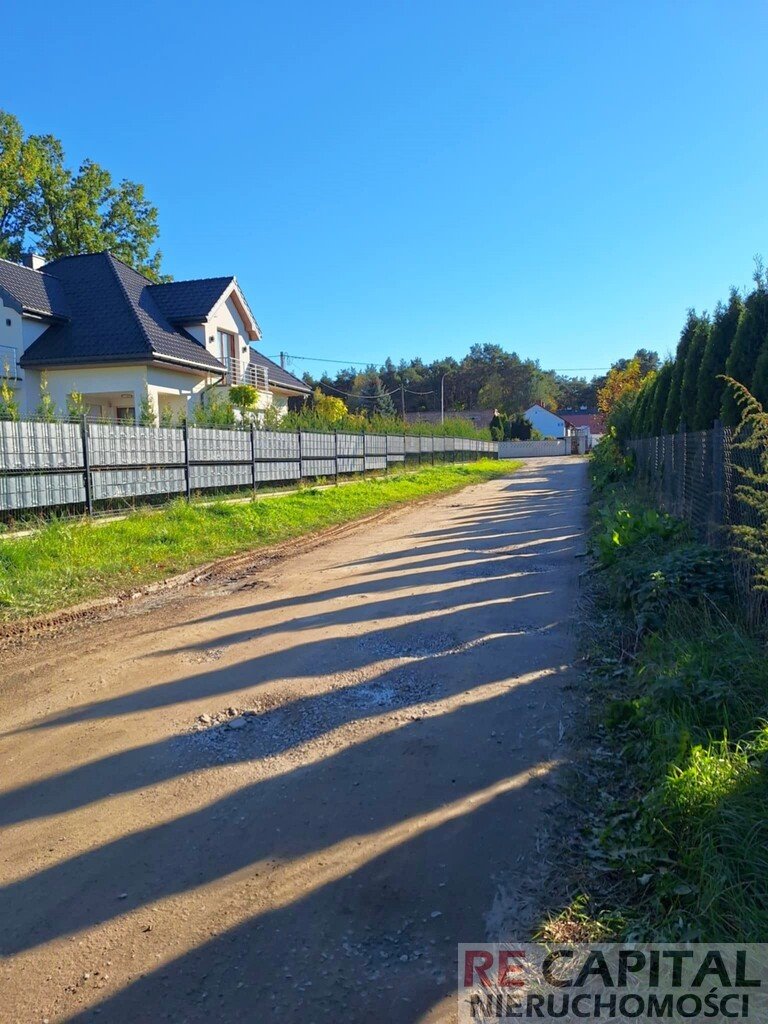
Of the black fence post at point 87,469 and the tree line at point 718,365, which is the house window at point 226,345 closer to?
the black fence post at point 87,469

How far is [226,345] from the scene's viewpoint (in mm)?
27500

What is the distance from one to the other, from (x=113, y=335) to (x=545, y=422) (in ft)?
264

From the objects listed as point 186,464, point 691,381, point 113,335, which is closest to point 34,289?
point 113,335

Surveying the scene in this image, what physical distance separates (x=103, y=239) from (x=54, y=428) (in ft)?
94.2

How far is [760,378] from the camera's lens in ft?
24.1

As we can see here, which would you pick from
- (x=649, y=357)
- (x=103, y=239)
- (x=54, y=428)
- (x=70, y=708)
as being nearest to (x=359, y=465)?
(x=54, y=428)

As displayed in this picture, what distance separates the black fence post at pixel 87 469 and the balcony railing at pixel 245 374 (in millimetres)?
14689

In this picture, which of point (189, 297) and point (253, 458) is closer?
point (253, 458)

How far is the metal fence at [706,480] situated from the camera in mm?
5812

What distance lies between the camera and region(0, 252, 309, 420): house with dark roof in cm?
2156

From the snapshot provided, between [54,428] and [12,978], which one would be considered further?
[54,428]

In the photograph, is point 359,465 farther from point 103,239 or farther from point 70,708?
point 70,708

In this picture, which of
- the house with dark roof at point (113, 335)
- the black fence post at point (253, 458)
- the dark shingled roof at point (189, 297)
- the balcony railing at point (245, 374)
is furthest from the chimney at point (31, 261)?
the black fence post at point (253, 458)

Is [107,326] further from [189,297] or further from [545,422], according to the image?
[545,422]
